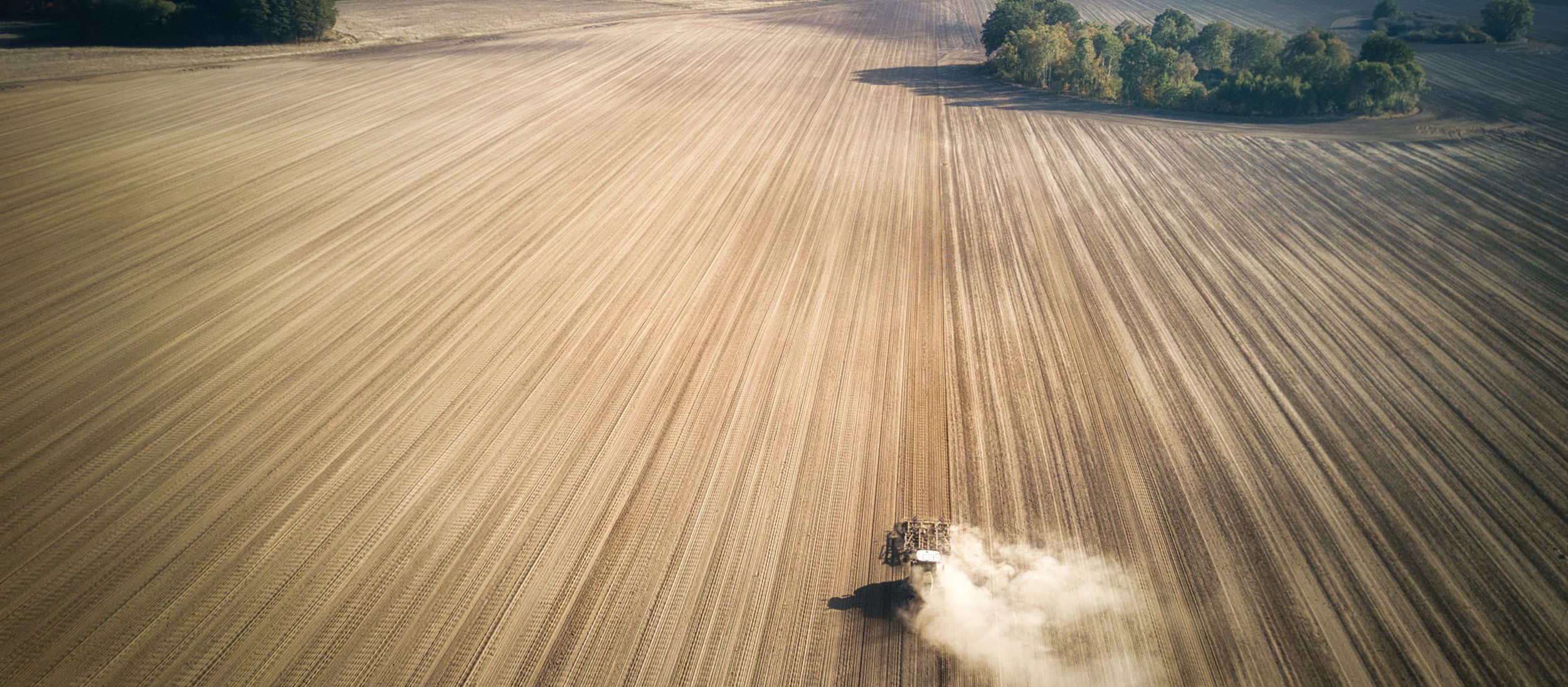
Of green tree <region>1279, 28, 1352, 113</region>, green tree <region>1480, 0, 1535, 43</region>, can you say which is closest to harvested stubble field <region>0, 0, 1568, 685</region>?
green tree <region>1279, 28, 1352, 113</region>

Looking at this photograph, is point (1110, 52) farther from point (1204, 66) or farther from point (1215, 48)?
point (1215, 48)

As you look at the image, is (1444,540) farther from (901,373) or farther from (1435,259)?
(1435,259)

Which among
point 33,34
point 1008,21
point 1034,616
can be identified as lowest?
point 1034,616

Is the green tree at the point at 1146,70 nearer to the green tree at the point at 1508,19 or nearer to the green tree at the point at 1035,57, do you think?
the green tree at the point at 1035,57

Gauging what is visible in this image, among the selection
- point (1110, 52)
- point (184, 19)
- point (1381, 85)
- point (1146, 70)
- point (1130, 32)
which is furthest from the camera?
point (1130, 32)

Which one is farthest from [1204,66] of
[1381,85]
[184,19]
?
[184,19]

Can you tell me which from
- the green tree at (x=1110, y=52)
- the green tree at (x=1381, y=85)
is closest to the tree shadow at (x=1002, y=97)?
the green tree at (x=1381, y=85)

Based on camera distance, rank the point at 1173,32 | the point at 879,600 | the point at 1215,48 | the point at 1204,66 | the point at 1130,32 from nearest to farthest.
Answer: the point at 879,600, the point at 1215,48, the point at 1204,66, the point at 1173,32, the point at 1130,32
